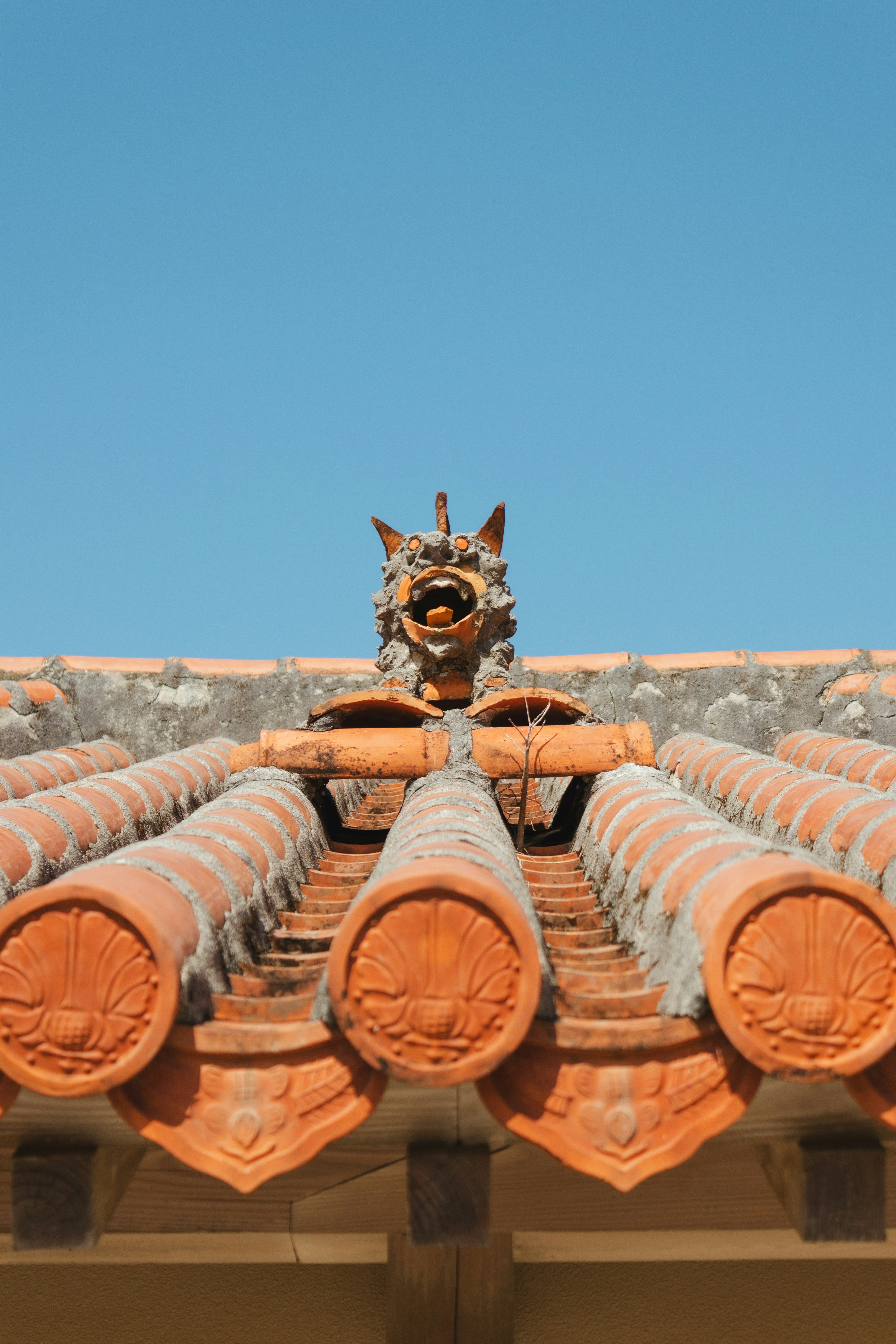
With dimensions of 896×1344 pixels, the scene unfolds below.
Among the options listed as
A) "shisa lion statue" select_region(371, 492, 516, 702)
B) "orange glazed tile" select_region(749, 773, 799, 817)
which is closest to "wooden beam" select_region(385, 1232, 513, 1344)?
"orange glazed tile" select_region(749, 773, 799, 817)

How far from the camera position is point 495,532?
4.87 meters

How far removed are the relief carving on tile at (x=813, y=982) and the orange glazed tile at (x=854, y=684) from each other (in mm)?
3648

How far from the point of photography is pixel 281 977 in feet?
6.81

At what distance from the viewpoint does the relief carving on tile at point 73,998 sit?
4.98 ft

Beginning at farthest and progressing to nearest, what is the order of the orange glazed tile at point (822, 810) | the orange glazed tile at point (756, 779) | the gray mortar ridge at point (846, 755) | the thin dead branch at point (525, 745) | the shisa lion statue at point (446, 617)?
the shisa lion statue at point (446, 617) → the gray mortar ridge at point (846, 755) → the orange glazed tile at point (756, 779) → the thin dead branch at point (525, 745) → the orange glazed tile at point (822, 810)

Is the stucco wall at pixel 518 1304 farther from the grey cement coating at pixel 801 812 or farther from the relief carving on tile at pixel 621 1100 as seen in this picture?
the relief carving on tile at pixel 621 1100

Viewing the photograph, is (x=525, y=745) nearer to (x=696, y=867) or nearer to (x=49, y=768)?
(x=696, y=867)

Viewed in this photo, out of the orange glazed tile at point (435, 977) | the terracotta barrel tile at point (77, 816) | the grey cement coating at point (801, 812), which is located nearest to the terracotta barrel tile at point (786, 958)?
the grey cement coating at point (801, 812)

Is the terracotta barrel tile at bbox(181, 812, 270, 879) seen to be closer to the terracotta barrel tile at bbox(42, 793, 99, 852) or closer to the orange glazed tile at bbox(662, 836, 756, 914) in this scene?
the terracotta barrel tile at bbox(42, 793, 99, 852)

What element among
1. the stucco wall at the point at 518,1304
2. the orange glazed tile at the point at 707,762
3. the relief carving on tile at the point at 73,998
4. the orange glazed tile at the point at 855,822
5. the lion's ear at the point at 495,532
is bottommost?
the stucco wall at the point at 518,1304

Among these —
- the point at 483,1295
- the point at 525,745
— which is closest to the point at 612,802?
the point at 525,745

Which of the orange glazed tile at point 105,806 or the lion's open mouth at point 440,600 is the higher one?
the lion's open mouth at point 440,600

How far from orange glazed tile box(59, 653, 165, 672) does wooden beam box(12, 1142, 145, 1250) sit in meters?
3.80

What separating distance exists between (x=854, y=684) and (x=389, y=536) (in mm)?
2369
